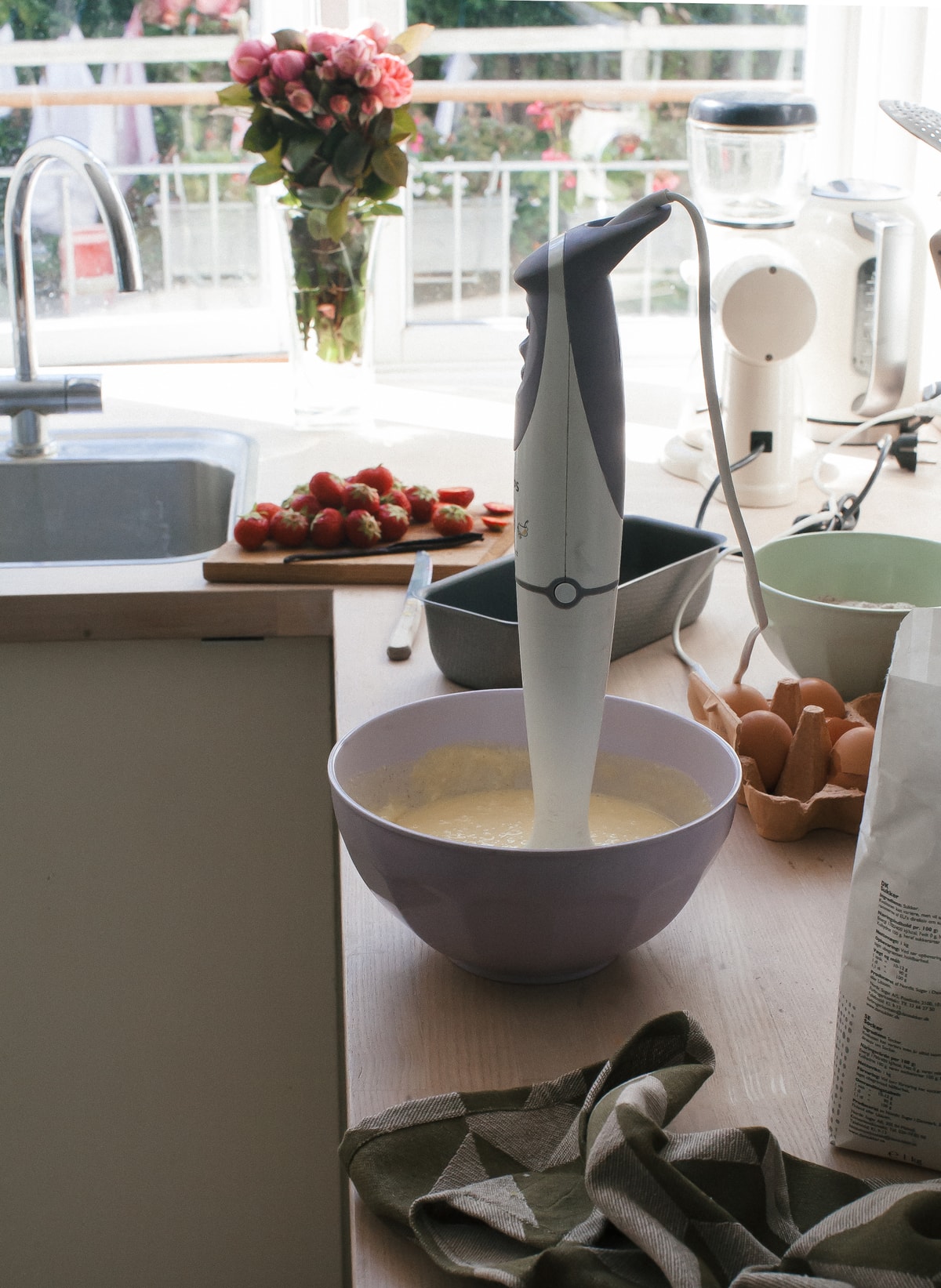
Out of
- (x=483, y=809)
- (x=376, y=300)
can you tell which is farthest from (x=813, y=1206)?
(x=376, y=300)

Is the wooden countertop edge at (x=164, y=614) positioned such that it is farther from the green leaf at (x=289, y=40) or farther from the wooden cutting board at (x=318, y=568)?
the green leaf at (x=289, y=40)

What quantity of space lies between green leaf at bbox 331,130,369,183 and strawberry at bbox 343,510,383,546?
0.51 metres

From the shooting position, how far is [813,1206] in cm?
46

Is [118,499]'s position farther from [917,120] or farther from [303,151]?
[917,120]

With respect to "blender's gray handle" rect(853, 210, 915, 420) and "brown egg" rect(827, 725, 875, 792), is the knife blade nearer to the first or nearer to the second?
"brown egg" rect(827, 725, 875, 792)

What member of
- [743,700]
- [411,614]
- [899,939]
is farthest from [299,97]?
[899,939]

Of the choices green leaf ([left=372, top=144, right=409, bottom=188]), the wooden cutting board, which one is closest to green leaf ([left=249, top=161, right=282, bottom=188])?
green leaf ([left=372, top=144, right=409, bottom=188])

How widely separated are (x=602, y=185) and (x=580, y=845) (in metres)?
1.73

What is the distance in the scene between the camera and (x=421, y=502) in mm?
1272

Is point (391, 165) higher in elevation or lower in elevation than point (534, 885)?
higher

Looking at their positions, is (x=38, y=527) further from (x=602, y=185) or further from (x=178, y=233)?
(x=602, y=185)

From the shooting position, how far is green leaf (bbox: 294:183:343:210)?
1493mm

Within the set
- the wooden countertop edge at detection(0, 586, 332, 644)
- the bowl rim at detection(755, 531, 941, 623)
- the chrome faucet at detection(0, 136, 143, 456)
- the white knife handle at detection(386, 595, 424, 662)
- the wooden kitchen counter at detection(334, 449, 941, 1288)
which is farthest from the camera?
the chrome faucet at detection(0, 136, 143, 456)

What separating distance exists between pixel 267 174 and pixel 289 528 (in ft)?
1.87
